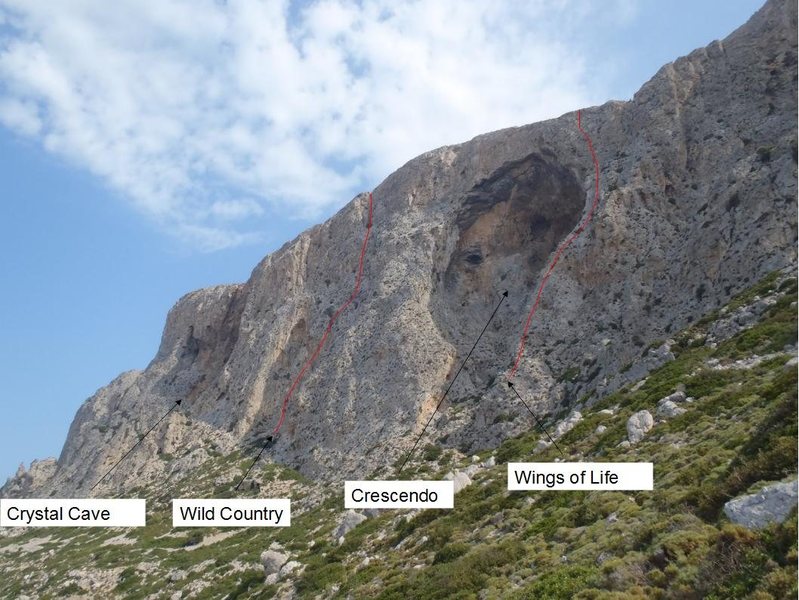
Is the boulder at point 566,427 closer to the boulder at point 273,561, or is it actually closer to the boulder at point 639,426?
the boulder at point 639,426

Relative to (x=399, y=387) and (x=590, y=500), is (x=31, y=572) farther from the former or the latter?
(x=590, y=500)

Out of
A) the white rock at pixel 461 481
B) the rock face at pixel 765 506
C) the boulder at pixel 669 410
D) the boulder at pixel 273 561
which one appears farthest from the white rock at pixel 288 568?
the rock face at pixel 765 506

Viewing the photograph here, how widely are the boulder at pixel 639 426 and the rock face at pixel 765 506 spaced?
37.3 feet

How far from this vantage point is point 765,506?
1071cm

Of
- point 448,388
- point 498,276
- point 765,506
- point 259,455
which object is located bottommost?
point 259,455

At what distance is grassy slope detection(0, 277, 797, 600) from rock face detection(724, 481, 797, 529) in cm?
39

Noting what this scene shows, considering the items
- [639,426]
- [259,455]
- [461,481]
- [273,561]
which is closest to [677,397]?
[639,426]

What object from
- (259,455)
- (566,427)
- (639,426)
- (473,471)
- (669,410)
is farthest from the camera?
(259,455)

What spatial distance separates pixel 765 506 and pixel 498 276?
52.8 metres

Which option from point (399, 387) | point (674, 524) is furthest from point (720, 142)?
point (674, 524)

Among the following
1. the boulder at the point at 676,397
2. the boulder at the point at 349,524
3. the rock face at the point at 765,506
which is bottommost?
the boulder at the point at 349,524

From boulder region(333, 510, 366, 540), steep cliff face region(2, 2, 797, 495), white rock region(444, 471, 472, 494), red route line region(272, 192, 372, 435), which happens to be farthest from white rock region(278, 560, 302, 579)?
red route line region(272, 192, 372, 435)

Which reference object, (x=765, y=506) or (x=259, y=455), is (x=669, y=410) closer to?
(x=765, y=506)

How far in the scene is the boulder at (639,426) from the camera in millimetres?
22752
